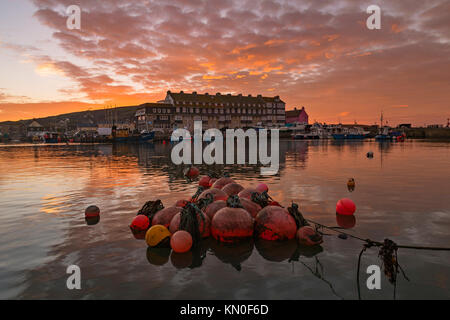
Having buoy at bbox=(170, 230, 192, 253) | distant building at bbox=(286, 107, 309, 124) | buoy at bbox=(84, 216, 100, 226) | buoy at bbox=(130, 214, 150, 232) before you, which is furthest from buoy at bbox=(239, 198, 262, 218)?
distant building at bbox=(286, 107, 309, 124)

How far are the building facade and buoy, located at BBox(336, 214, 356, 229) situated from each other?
367 ft

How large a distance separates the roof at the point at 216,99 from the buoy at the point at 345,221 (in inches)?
4586

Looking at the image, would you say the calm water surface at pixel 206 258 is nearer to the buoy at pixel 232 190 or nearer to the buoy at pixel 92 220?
the buoy at pixel 92 220

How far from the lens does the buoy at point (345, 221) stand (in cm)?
1097

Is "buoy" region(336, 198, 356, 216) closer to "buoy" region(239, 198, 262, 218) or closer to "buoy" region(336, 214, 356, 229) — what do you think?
"buoy" region(336, 214, 356, 229)

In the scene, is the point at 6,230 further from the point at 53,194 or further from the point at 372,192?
the point at 372,192

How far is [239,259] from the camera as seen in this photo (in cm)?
812

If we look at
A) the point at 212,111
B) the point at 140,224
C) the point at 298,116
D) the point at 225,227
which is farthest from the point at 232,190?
the point at 298,116

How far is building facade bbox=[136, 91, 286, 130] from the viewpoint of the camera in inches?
4683

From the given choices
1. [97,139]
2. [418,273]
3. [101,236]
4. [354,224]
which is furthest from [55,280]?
[97,139]

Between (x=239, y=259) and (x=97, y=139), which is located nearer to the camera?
(x=239, y=259)

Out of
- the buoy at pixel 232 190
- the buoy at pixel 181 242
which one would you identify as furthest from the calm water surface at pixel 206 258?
the buoy at pixel 232 190

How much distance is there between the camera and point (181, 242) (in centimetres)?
855

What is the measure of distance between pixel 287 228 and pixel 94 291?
19.1ft
